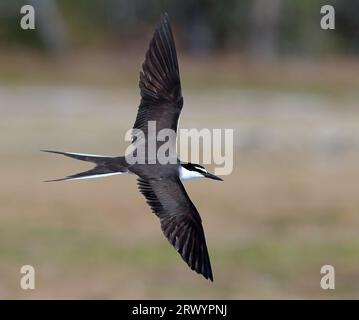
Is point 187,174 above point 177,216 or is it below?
above

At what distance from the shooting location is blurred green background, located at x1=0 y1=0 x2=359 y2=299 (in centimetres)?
1273

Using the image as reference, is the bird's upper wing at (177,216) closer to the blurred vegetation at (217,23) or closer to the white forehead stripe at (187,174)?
the white forehead stripe at (187,174)

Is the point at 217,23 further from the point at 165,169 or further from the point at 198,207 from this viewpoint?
the point at 165,169

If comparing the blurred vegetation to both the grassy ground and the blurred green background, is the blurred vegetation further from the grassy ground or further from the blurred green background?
the grassy ground

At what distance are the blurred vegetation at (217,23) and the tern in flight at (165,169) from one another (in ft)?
98.2

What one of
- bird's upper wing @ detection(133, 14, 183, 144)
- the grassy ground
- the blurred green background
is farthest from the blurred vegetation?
bird's upper wing @ detection(133, 14, 183, 144)

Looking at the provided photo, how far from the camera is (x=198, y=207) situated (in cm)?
1590

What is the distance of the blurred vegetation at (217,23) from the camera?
1458 inches

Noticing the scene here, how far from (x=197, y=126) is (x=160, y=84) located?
16350mm

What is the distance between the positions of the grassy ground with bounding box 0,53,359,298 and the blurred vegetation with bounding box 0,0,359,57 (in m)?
9.71

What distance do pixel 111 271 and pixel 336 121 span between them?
13.6m

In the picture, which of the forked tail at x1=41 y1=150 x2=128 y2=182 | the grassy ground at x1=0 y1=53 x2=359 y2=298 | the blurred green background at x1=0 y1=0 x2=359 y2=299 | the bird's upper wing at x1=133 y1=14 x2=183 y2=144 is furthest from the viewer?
the blurred green background at x1=0 y1=0 x2=359 y2=299

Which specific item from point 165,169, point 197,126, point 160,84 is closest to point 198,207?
point 197,126
